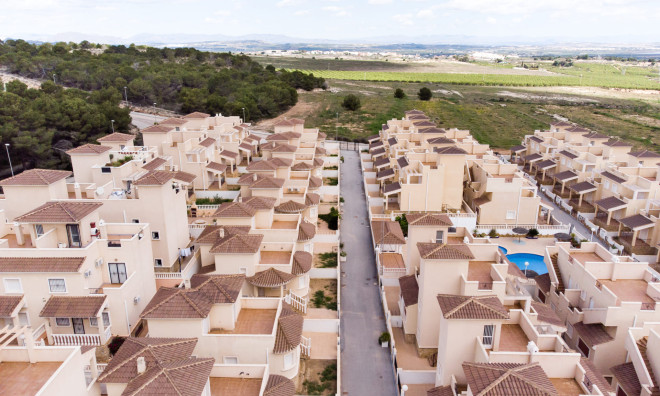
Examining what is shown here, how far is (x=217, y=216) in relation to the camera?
30.7 metres

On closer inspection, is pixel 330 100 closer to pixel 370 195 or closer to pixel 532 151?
pixel 532 151

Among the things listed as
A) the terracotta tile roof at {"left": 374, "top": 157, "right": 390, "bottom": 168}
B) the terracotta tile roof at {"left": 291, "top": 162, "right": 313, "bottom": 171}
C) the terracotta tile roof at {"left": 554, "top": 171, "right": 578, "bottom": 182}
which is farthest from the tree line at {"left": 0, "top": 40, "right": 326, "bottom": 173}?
the terracotta tile roof at {"left": 554, "top": 171, "right": 578, "bottom": 182}

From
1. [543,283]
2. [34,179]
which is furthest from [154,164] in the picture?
[543,283]

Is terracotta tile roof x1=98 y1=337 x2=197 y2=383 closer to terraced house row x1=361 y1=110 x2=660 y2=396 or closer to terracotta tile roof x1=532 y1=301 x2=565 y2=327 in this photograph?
terraced house row x1=361 y1=110 x2=660 y2=396

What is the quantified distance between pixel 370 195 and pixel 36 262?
109ft

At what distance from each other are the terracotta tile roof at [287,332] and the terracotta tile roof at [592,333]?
1516 centimetres

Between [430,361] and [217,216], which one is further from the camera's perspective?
[217,216]

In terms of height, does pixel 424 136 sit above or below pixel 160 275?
above

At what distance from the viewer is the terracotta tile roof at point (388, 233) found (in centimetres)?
3525

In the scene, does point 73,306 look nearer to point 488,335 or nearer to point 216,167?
point 488,335

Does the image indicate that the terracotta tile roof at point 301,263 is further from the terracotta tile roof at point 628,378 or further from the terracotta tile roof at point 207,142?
the terracotta tile roof at point 207,142

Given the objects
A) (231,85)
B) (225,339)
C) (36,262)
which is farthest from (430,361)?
(231,85)

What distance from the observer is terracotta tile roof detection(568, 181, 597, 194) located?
45.6 meters

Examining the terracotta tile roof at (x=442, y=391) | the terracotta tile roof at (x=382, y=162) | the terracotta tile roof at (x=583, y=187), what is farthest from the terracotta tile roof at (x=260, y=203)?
the terracotta tile roof at (x=583, y=187)
